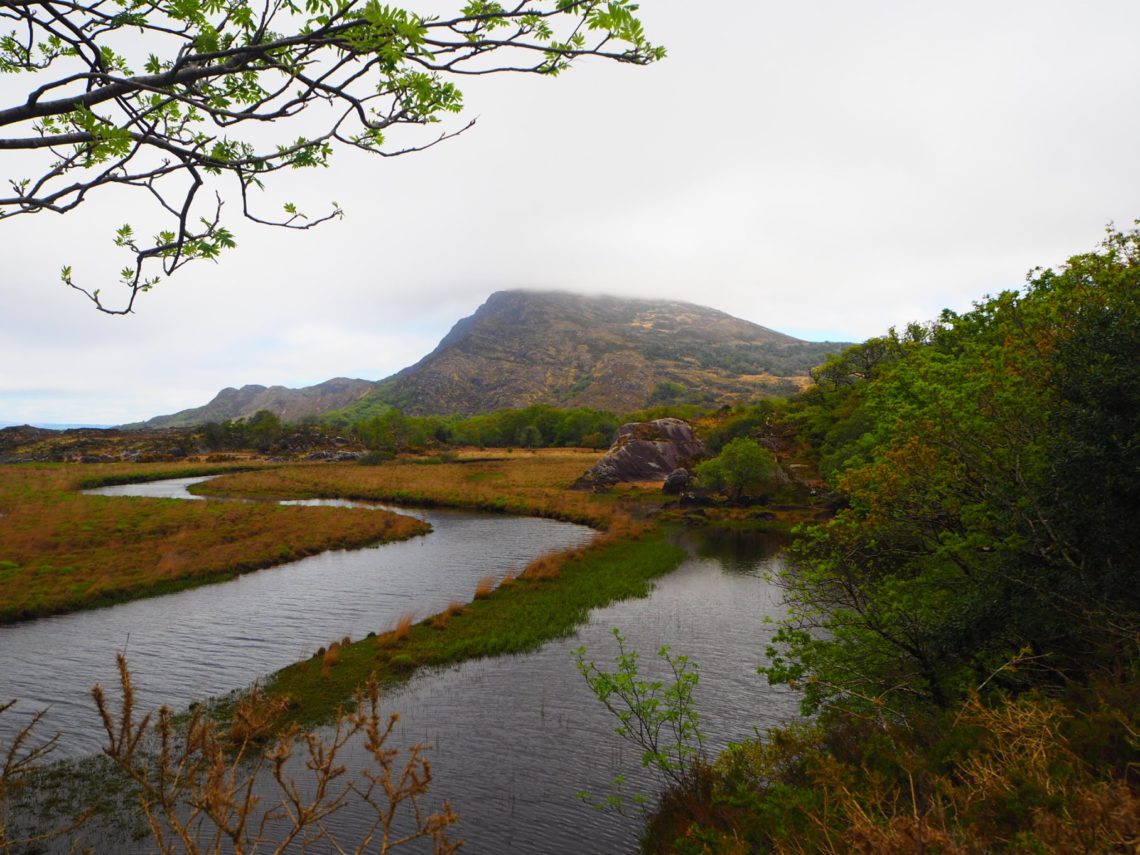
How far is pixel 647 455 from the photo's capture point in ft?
239

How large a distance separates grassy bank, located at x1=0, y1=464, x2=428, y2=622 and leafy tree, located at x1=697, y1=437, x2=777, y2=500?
87.1 ft

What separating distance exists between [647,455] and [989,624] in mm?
60603

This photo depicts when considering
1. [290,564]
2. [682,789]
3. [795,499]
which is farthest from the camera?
[795,499]

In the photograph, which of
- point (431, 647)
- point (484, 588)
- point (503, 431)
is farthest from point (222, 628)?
point (503, 431)

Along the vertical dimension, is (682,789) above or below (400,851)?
above

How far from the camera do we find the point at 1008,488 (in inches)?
525

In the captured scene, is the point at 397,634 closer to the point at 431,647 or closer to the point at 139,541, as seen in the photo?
the point at 431,647

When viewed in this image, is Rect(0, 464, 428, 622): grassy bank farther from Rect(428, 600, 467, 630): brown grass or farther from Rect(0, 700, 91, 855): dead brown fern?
Rect(428, 600, 467, 630): brown grass

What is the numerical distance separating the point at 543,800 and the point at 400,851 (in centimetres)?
315

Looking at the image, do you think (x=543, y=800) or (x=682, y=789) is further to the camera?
(x=543, y=800)

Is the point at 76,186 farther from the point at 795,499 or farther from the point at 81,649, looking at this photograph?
the point at 795,499

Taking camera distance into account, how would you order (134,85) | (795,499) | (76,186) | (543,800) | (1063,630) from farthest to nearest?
(795,499) < (543,800) < (1063,630) < (76,186) < (134,85)

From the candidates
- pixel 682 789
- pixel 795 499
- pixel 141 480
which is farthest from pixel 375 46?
pixel 141 480

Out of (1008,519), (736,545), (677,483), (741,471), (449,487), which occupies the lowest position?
(736,545)
